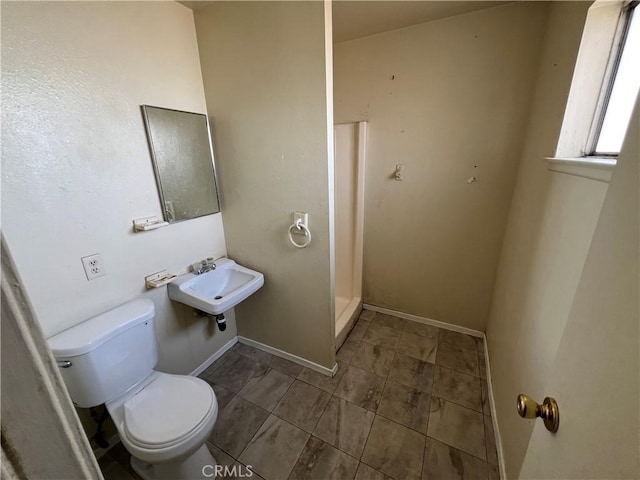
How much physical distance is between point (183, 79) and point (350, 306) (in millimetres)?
2185

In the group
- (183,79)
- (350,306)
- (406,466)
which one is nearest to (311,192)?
(183,79)

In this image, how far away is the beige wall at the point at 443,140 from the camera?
1629 mm

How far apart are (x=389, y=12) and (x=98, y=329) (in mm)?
2411

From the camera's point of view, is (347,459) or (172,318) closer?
(347,459)

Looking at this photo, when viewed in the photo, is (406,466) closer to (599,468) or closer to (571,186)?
(599,468)

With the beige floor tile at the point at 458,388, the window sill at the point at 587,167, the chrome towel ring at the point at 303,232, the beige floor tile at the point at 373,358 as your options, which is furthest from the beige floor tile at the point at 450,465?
the window sill at the point at 587,167

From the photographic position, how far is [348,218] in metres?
2.41

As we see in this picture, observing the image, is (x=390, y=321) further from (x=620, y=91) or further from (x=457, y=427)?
(x=620, y=91)

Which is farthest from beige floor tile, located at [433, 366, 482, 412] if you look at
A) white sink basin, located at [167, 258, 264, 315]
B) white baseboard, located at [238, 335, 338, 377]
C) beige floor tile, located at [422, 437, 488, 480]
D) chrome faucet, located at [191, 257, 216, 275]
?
chrome faucet, located at [191, 257, 216, 275]

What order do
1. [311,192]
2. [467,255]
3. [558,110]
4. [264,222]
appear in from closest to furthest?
[558,110] → [311,192] → [264,222] → [467,255]

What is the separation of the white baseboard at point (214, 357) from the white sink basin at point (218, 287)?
1.98ft

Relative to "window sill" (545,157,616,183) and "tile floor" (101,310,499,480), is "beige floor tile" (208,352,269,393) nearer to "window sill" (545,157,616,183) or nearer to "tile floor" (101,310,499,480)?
"tile floor" (101,310,499,480)

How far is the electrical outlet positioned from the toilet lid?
2.05 feet

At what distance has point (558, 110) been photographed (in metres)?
1.11
